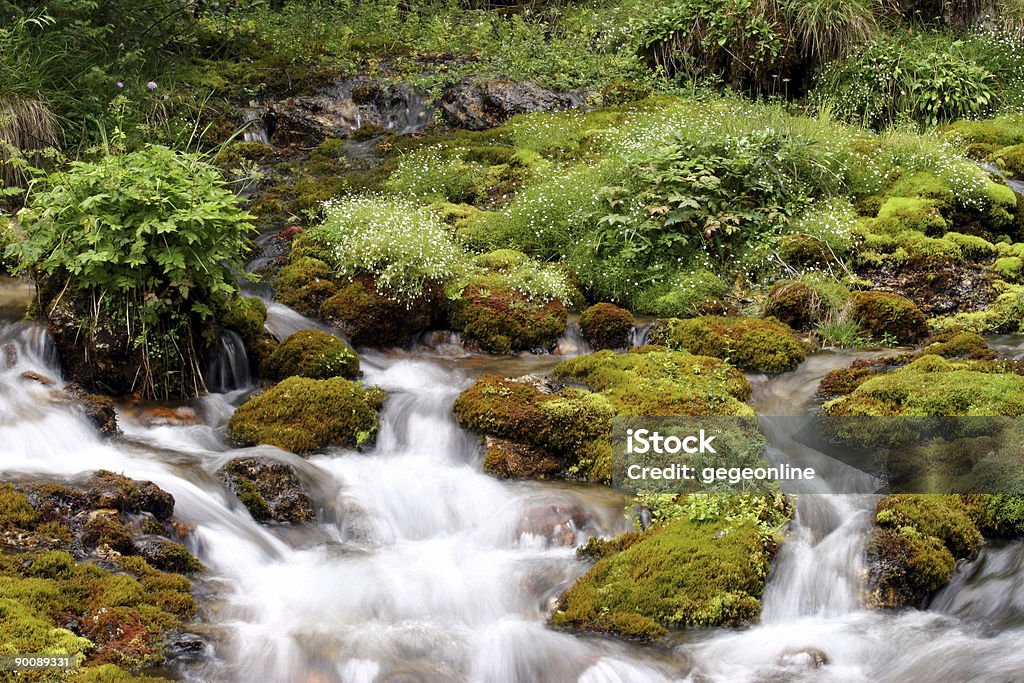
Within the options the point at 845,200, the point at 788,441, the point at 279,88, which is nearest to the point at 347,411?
the point at 788,441

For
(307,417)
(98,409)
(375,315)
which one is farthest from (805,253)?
(98,409)

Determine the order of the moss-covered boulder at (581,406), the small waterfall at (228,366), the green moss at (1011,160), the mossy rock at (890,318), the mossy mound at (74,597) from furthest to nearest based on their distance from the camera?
the green moss at (1011,160)
the mossy rock at (890,318)
the small waterfall at (228,366)
the moss-covered boulder at (581,406)
the mossy mound at (74,597)

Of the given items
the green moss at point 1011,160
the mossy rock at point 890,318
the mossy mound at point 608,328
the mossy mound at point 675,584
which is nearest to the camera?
the mossy mound at point 675,584

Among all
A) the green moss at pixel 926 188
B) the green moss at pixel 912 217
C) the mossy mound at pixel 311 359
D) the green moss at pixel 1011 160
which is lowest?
the mossy mound at pixel 311 359

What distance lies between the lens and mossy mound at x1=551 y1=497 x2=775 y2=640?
5.84 meters

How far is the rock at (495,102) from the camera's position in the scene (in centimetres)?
1628

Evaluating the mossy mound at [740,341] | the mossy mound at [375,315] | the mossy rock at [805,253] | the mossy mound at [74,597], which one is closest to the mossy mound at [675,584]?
the mossy mound at [74,597]

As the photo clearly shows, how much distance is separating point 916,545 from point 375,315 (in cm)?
596

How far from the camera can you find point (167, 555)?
6.06 m

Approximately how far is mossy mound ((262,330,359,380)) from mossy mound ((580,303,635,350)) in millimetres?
2473

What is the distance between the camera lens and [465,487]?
7602 millimetres

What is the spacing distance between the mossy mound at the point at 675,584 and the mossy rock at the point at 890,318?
14.2 feet
